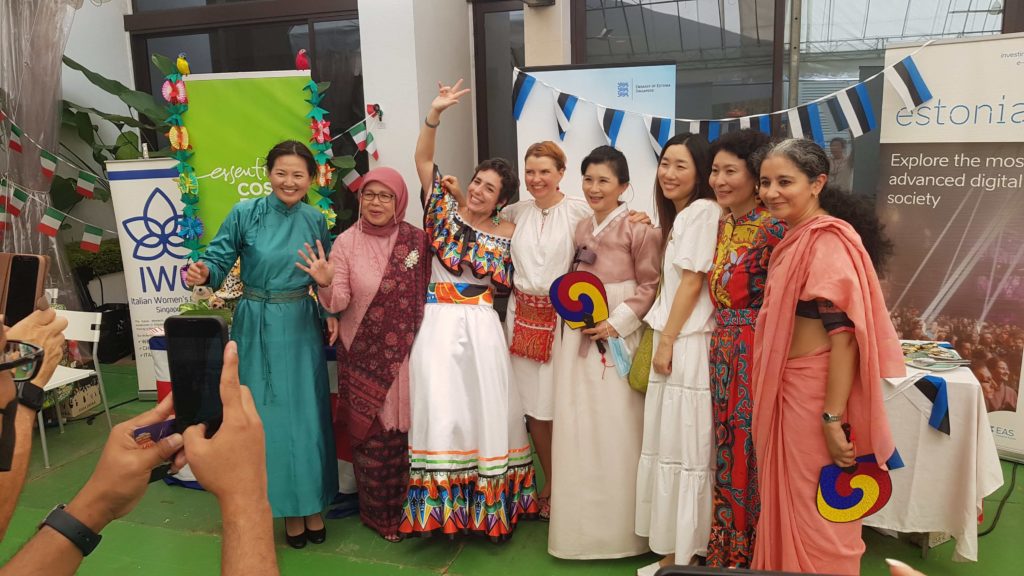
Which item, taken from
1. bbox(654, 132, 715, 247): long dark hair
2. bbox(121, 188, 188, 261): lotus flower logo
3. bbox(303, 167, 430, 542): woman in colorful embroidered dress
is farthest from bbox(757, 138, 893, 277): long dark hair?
bbox(121, 188, 188, 261): lotus flower logo

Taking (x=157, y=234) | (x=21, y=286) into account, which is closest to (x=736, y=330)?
(x=21, y=286)

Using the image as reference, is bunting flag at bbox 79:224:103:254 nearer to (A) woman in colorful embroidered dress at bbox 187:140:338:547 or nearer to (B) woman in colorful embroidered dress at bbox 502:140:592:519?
(A) woman in colorful embroidered dress at bbox 187:140:338:547

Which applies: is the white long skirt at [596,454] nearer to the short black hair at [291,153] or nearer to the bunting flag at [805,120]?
the short black hair at [291,153]

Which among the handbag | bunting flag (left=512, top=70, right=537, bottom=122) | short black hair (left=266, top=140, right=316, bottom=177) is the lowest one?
the handbag

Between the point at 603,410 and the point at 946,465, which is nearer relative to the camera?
the point at 946,465

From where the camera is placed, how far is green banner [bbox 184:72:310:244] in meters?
4.09

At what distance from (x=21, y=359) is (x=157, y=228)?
3758 mm

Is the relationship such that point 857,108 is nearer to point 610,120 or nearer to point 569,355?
point 610,120

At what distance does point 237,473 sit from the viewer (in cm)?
106

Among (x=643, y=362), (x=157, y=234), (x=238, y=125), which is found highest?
(x=238, y=125)

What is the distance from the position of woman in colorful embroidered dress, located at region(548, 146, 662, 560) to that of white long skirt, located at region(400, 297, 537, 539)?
0.77ft

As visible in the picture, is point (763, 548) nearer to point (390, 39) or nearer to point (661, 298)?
point (661, 298)

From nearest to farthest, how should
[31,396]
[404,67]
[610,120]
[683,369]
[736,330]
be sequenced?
[31,396] < [736,330] < [683,369] < [610,120] < [404,67]

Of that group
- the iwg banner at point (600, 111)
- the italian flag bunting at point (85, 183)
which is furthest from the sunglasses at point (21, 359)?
the italian flag bunting at point (85, 183)
